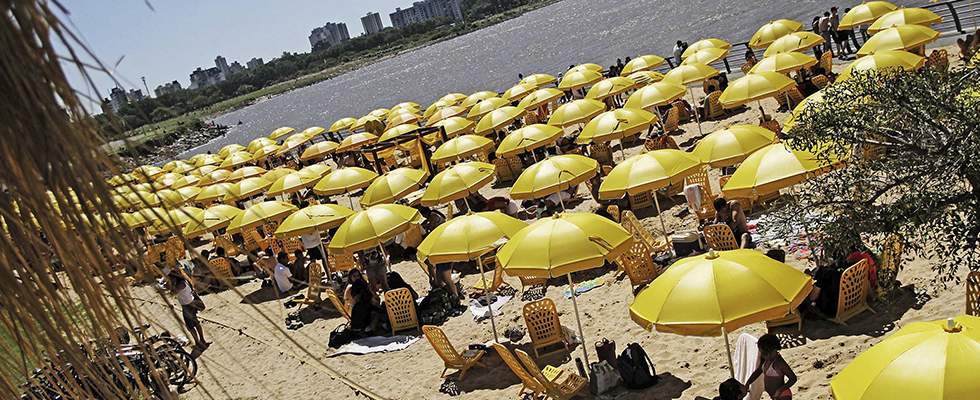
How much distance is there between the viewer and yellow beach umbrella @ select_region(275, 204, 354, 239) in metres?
12.0

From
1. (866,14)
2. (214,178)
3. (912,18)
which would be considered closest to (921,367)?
(912,18)

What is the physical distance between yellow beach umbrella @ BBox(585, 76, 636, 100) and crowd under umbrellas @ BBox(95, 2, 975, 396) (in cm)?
5

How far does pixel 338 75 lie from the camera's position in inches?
6270

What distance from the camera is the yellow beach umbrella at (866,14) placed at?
1834 centimetres

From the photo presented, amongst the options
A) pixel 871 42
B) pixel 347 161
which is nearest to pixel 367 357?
pixel 871 42

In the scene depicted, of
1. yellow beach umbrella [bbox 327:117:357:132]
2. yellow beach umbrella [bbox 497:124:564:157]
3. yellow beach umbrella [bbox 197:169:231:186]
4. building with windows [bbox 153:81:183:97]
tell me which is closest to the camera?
building with windows [bbox 153:81:183:97]

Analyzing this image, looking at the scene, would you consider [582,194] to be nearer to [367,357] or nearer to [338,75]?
[367,357]

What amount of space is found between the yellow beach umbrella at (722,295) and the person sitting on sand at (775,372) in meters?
0.27

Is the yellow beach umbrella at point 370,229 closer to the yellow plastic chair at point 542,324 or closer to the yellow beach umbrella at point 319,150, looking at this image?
the yellow plastic chair at point 542,324

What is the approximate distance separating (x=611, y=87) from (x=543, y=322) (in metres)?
11.9

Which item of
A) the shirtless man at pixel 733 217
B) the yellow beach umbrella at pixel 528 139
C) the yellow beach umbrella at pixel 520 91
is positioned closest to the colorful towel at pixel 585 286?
the shirtless man at pixel 733 217

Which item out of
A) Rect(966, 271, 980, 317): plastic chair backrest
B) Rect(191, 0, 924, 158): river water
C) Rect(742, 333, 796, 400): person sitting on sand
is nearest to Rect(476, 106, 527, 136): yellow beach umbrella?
Rect(742, 333, 796, 400): person sitting on sand

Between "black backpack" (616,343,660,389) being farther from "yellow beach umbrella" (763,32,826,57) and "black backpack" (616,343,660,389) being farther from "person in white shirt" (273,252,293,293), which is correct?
"yellow beach umbrella" (763,32,826,57)

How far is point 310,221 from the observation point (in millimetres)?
12078
